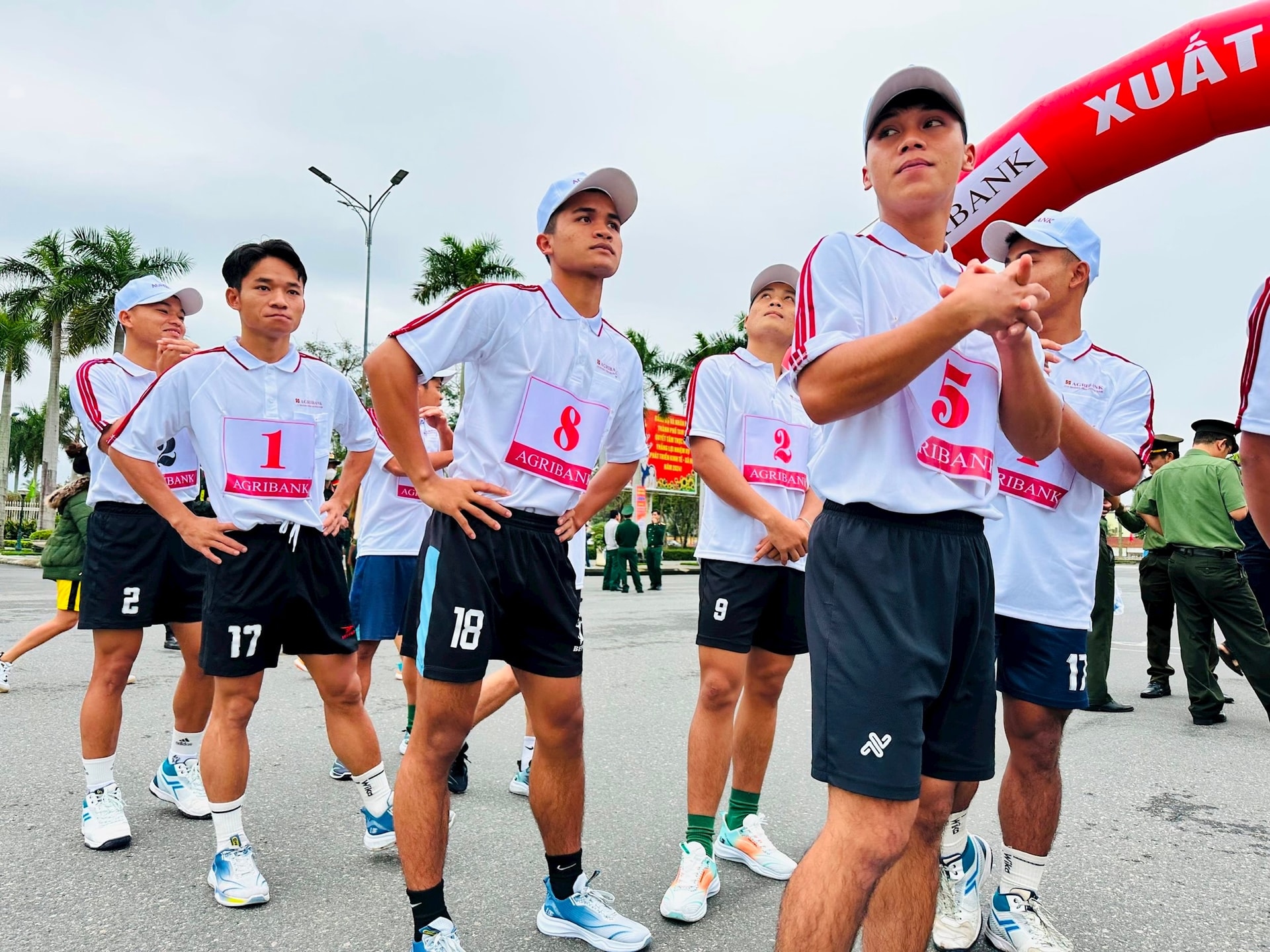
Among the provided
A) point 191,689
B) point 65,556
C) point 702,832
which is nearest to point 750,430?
point 702,832

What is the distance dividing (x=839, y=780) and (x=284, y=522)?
7.68 ft

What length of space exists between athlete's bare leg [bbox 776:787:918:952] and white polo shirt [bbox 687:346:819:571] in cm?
175

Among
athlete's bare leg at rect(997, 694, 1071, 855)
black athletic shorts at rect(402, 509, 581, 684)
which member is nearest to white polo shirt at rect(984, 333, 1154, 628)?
athlete's bare leg at rect(997, 694, 1071, 855)

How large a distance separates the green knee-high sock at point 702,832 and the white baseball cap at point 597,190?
2055 millimetres

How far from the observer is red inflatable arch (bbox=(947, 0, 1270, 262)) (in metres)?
4.82

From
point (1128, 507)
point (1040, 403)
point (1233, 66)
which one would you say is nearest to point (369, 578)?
point (1040, 403)

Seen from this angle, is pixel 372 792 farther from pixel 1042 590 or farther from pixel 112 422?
pixel 1042 590

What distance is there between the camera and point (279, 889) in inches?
117

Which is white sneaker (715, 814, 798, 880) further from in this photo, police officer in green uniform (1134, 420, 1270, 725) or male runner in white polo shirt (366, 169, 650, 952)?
police officer in green uniform (1134, 420, 1270, 725)

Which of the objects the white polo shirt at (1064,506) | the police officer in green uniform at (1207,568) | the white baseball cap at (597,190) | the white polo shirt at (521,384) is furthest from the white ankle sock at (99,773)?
the police officer in green uniform at (1207,568)

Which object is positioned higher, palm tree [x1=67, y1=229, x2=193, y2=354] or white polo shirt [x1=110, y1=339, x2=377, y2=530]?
palm tree [x1=67, y1=229, x2=193, y2=354]

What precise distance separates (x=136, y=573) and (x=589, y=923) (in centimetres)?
249

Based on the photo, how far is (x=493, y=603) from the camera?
8.18ft

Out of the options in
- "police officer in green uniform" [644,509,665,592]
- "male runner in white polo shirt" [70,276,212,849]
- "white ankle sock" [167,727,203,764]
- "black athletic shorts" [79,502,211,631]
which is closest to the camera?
"male runner in white polo shirt" [70,276,212,849]
